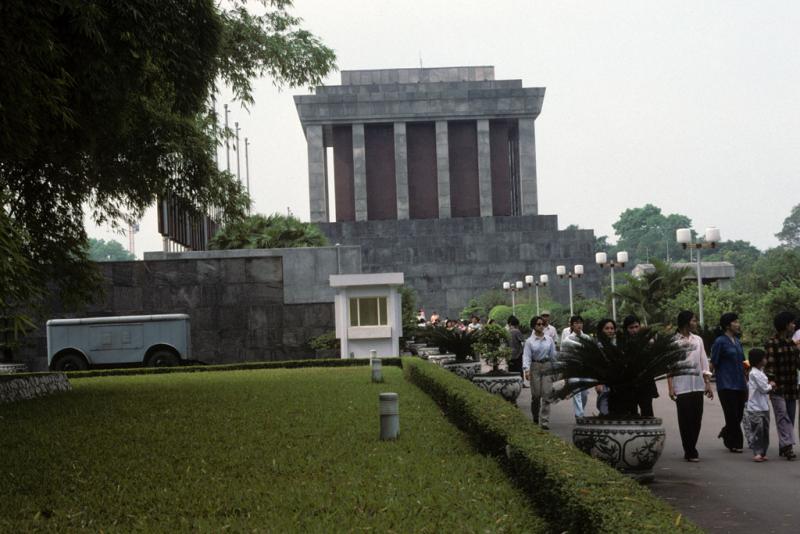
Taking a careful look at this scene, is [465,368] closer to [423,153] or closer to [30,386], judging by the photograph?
[30,386]

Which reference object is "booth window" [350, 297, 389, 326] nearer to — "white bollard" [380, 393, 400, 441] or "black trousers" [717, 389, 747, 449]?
"black trousers" [717, 389, 747, 449]

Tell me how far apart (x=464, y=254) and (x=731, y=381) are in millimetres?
53276

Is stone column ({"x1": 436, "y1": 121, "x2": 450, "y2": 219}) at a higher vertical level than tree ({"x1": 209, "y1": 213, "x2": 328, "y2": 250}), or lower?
higher

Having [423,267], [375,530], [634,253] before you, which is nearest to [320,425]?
[375,530]

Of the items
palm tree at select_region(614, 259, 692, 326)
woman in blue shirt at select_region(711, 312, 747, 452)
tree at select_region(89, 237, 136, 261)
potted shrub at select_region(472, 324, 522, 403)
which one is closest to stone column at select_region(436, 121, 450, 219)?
palm tree at select_region(614, 259, 692, 326)

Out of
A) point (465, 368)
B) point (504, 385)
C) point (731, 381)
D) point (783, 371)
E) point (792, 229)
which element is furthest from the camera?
point (792, 229)

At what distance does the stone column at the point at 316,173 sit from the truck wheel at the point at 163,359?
1570 inches

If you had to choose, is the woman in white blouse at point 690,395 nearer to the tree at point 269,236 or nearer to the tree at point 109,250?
the tree at point 269,236

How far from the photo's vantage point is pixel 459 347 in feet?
82.6

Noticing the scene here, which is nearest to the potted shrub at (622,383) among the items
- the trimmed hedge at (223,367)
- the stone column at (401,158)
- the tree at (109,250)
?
the trimmed hedge at (223,367)

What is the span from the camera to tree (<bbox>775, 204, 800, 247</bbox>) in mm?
133125

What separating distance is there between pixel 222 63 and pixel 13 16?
1162 centimetres

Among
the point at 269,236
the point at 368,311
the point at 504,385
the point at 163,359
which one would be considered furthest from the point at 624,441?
the point at 269,236

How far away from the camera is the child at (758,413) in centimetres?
1273
